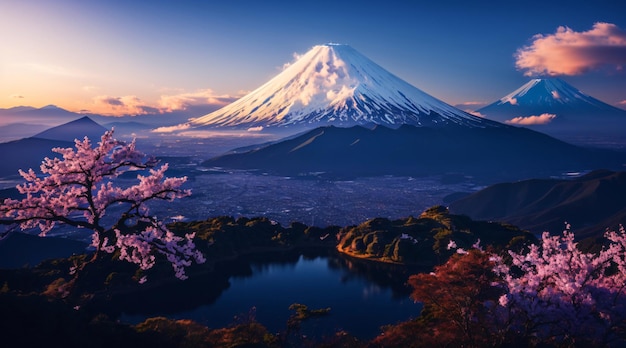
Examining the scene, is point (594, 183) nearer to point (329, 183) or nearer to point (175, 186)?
point (329, 183)

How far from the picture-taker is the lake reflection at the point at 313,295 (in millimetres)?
23016

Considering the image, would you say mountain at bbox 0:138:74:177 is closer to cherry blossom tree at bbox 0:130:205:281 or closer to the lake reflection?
the lake reflection

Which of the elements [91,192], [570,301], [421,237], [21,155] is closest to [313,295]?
[421,237]

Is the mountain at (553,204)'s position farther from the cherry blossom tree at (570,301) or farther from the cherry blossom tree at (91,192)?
the cherry blossom tree at (91,192)

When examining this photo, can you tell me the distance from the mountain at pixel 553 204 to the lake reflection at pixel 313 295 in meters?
80.0

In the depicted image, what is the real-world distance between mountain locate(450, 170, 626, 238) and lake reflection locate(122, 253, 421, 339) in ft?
263

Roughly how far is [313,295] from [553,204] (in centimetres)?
11602

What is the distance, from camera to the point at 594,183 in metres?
126

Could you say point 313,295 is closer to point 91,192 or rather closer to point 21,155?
point 91,192

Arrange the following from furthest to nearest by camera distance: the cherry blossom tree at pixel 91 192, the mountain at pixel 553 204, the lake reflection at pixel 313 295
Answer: the mountain at pixel 553 204 → the lake reflection at pixel 313 295 → the cherry blossom tree at pixel 91 192

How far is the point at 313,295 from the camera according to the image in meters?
27.0

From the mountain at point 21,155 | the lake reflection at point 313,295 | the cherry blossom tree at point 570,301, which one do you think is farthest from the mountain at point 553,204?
the mountain at point 21,155

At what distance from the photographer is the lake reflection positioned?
23.0 meters

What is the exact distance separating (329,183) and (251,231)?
139512 mm
